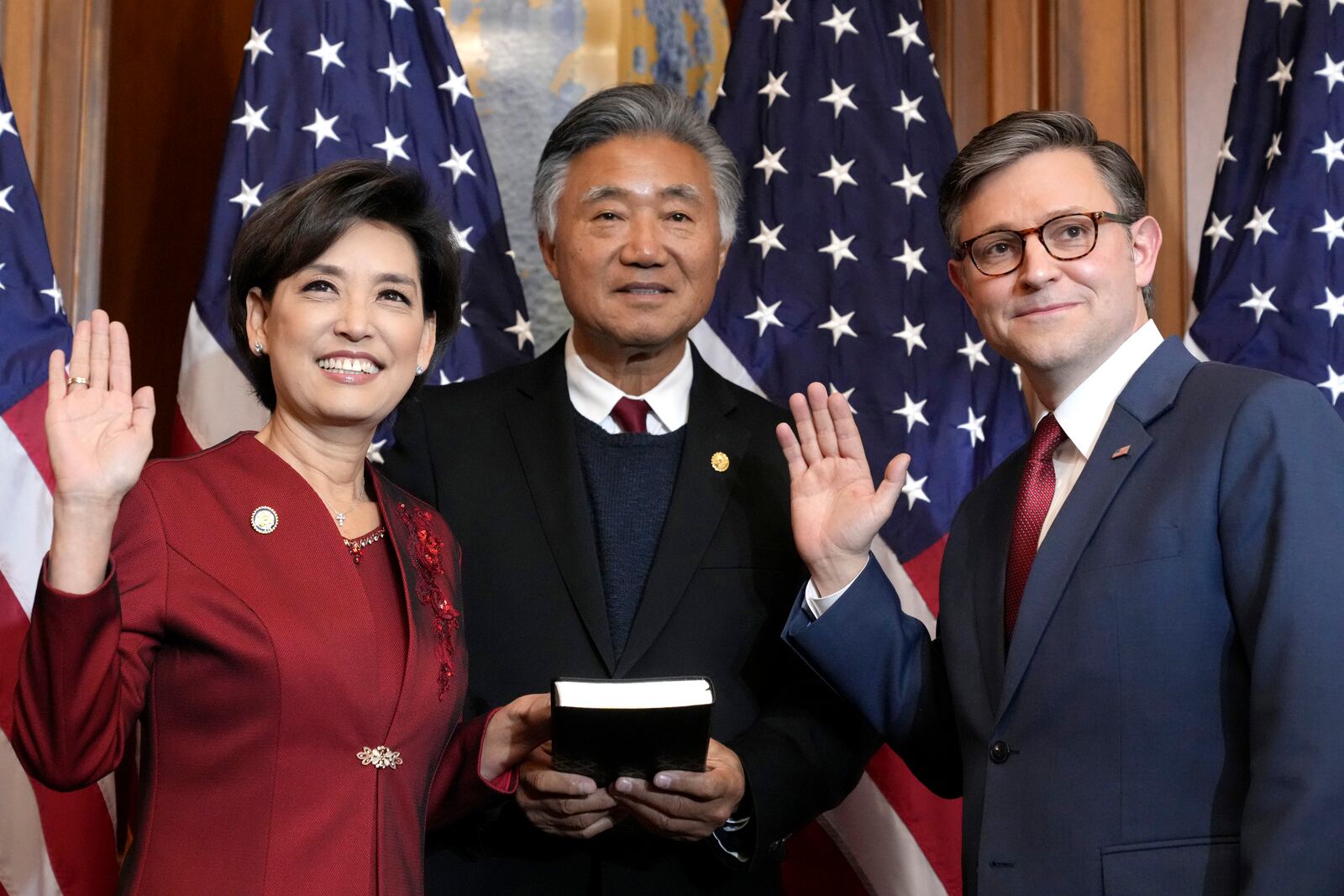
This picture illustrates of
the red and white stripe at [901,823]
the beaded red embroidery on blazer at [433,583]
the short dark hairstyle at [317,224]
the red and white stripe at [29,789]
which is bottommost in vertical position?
the red and white stripe at [901,823]

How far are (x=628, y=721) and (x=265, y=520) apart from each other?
0.56 m

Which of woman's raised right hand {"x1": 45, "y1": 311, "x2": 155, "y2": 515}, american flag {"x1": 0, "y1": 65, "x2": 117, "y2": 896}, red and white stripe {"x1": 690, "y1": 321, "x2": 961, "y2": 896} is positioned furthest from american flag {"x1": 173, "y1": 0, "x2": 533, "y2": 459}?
woman's raised right hand {"x1": 45, "y1": 311, "x2": 155, "y2": 515}

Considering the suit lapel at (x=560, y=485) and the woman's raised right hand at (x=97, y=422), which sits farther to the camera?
the suit lapel at (x=560, y=485)

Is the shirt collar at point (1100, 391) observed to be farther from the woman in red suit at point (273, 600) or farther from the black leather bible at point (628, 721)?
the woman in red suit at point (273, 600)

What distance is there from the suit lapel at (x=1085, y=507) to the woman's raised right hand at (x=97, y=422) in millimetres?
1196

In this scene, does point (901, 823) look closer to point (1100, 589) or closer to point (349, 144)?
point (1100, 589)

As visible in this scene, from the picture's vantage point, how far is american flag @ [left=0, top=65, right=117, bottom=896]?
2559mm

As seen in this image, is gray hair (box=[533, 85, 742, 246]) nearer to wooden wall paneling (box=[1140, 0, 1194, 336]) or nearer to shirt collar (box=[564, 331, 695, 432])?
shirt collar (box=[564, 331, 695, 432])

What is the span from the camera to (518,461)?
245 centimetres

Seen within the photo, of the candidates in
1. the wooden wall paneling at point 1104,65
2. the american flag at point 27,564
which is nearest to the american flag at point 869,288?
the wooden wall paneling at point 1104,65

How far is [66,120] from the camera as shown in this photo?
10.2 feet

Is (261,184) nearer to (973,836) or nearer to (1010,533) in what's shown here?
(1010,533)

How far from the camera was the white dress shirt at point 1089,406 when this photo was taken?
6.68 ft

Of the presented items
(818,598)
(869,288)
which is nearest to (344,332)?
(818,598)
